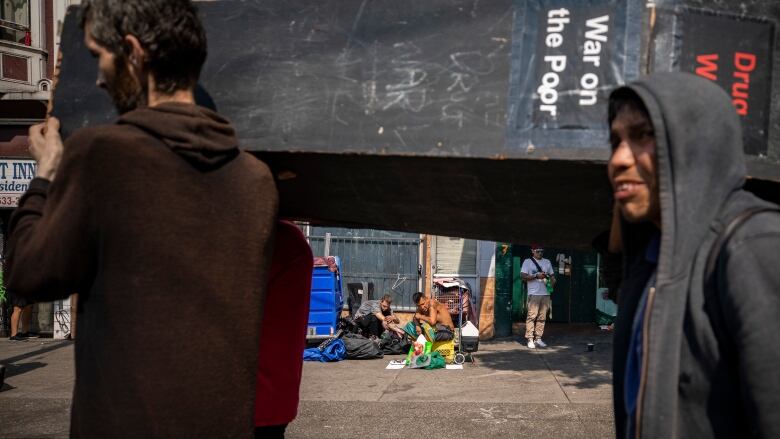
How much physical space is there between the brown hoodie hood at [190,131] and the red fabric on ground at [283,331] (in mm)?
858

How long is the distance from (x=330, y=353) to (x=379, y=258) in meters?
4.17

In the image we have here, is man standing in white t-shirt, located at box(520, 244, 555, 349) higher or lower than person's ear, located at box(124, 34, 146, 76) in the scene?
lower

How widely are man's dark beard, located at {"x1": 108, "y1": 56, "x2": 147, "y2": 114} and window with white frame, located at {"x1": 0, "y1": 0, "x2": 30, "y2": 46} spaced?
47.7 feet

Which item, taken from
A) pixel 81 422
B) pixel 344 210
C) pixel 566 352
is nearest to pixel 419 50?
pixel 344 210

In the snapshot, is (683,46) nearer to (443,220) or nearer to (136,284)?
(443,220)

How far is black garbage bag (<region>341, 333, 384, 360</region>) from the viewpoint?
11.5 m

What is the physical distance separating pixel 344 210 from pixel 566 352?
10263 mm

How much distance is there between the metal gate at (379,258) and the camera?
49.0ft

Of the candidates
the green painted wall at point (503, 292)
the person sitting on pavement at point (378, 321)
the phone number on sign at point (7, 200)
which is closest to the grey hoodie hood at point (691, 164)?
the person sitting on pavement at point (378, 321)

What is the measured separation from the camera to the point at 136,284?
1.42 m

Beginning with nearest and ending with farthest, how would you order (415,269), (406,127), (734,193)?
(734,193), (406,127), (415,269)

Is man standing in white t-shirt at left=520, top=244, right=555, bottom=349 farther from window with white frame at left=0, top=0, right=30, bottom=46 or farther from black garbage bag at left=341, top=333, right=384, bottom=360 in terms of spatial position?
window with white frame at left=0, top=0, right=30, bottom=46

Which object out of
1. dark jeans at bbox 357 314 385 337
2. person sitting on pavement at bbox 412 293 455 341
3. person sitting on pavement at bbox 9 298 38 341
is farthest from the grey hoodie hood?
person sitting on pavement at bbox 9 298 38 341

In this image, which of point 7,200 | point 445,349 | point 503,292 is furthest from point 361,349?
point 7,200
